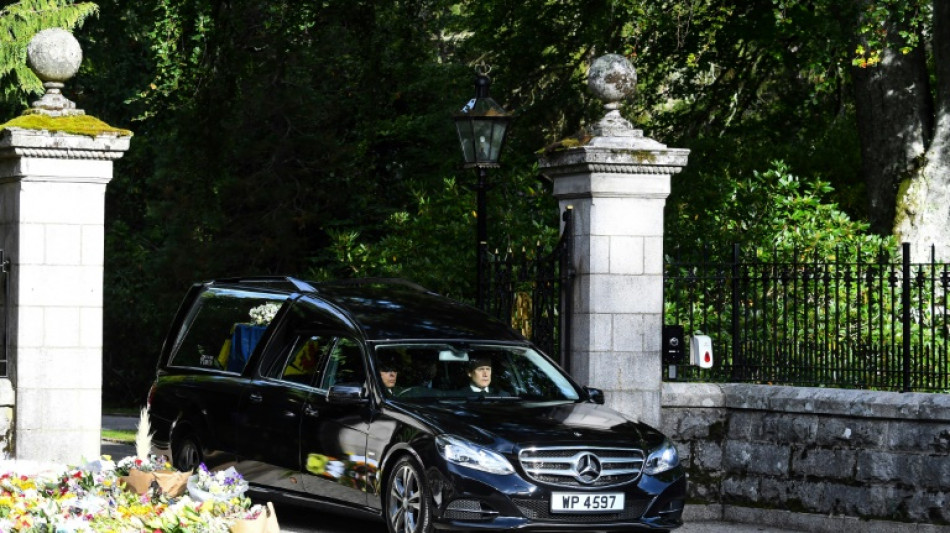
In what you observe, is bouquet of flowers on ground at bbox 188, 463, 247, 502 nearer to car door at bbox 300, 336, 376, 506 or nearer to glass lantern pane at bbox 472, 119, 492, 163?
car door at bbox 300, 336, 376, 506

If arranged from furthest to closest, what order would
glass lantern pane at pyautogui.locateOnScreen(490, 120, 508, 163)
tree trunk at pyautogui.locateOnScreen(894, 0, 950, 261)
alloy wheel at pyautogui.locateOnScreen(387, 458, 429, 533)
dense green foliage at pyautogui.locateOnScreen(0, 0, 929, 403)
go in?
dense green foliage at pyautogui.locateOnScreen(0, 0, 929, 403) → tree trunk at pyautogui.locateOnScreen(894, 0, 950, 261) → glass lantern pane at pyautogui.locateOnScreen(490, 120, 508, 163) → alloy wheel at pyautogui.locateOnScreen(387, 458, 429, 533)

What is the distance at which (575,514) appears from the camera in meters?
10.2

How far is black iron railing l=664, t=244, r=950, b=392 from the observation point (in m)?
12.5

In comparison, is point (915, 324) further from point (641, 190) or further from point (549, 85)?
point (549, 85)

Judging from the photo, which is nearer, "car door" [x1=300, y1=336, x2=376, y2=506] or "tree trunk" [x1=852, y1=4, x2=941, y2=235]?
"car door" [x1=300, y1=336, x2=376, y2=506]

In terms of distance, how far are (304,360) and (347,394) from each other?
101 centimetres

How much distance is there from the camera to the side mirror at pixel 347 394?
35.8 feet

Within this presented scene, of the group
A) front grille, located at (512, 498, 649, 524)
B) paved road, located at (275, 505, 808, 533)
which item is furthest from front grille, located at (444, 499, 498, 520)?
paved road, located at (275, 505, 808, 533)

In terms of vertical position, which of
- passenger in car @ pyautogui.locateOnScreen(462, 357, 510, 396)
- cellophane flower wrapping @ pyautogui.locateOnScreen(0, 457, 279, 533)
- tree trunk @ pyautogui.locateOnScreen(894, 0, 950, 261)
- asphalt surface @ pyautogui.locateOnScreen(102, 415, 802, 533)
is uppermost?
tree trunk @ pyautogui.locateOnScreen(894, 0, 950, 261)

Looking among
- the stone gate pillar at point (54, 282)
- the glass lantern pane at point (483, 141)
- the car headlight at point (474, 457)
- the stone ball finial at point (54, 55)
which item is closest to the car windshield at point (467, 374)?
the car headlight at point (474, 457)

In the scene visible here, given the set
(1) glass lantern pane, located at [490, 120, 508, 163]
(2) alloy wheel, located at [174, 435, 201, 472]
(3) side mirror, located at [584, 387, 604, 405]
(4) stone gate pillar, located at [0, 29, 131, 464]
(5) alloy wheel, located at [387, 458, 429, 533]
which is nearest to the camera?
(5) alloy wheel, located at [387, 458, 429, 533]

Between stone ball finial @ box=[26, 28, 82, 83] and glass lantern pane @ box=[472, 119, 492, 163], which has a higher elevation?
stone ball finial @ box=[26, 28, 82, 83]

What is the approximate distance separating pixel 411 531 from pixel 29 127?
15.3 ft

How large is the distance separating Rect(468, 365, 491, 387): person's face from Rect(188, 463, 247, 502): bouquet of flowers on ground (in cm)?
410
